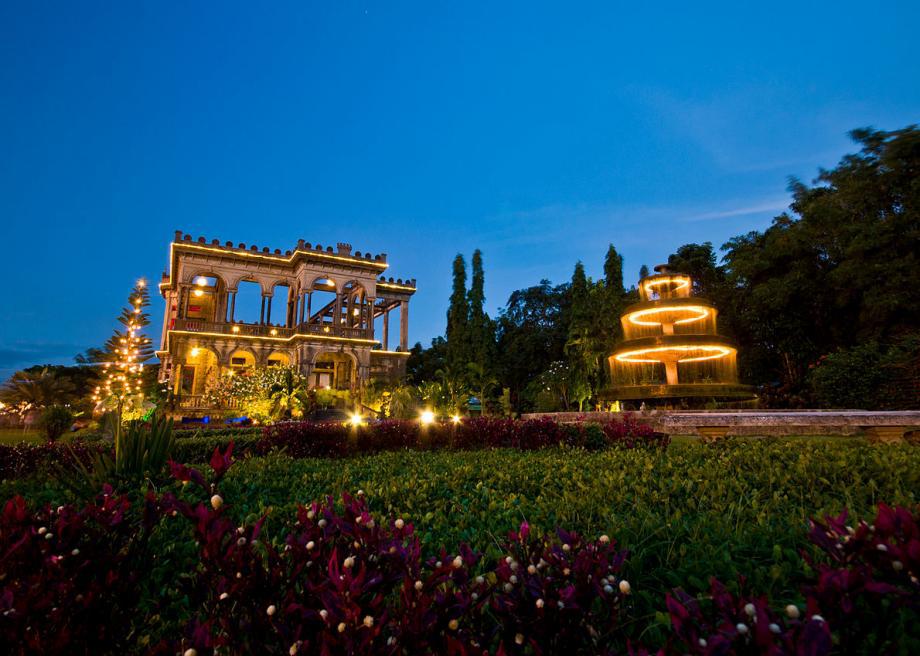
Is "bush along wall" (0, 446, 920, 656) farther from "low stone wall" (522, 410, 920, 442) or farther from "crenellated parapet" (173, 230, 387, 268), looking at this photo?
"crenellated parapet" (173, 230, 387, 268)

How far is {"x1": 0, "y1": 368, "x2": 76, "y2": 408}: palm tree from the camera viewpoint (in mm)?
23328

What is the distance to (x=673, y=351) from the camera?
1484 cm

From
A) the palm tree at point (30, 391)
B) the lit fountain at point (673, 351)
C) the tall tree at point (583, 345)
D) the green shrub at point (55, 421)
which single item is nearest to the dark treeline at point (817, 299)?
the tall tree at point (583, 345)

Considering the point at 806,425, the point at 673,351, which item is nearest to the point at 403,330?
the point at 673,351

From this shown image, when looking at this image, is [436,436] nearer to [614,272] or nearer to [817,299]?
[817,299]

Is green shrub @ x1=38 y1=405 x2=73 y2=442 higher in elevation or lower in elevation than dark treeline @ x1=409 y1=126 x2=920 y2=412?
lower

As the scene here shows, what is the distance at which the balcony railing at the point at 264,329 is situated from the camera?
87.2 feet

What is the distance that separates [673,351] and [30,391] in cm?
2881

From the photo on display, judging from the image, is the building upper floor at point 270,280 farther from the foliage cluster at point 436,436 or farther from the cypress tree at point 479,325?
the foliage cluster at point 436,436

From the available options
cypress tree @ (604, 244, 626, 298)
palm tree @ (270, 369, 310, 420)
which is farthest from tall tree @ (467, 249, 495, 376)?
palm tree @ (270, 369, 310, 420)

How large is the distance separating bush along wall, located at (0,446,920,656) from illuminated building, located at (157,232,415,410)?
2611cm

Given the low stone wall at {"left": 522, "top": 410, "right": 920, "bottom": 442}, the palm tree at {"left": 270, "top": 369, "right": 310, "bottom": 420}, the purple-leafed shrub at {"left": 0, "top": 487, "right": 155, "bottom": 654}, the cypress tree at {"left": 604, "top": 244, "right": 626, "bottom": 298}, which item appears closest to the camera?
the purple-leafed shrub at {"left": 0, "top": 487, "right": 155, "bottom": 654}

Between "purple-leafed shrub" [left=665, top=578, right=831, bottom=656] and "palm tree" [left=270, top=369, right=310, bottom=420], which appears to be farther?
"palm tree" [left=270, top=369, right=310, bottom=420]

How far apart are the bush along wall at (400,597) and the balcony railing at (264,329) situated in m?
27.0
